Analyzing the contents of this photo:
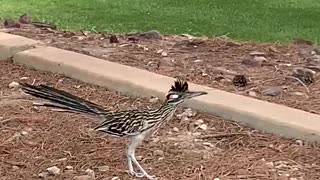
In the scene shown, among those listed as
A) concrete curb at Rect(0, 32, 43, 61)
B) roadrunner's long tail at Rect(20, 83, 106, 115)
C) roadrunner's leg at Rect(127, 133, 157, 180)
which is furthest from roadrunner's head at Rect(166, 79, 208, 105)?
concrete curb at Rect(0, 32, 43, 61)

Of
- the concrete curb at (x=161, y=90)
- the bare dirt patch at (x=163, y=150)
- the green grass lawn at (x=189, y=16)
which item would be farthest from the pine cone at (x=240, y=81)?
the green grass lawn at (x=189, y=16)

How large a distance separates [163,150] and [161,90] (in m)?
0.83

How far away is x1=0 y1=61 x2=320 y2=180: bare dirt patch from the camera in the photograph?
426 cm

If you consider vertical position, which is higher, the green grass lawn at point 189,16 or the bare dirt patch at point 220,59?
the bare dirt patch at point 220,59

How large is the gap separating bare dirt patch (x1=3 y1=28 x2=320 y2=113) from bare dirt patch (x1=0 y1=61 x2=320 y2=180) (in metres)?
0.64

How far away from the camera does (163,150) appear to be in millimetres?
4547

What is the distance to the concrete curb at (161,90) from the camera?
15.4 ft

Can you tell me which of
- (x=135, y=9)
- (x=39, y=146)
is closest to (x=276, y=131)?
(x=39, y=146)

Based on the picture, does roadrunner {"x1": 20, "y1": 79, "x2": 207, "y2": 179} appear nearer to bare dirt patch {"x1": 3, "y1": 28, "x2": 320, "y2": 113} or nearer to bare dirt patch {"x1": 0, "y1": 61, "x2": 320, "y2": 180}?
bare dirt patch {"x1": 0, "y1": 61, "x2": 320, "y2": 180}

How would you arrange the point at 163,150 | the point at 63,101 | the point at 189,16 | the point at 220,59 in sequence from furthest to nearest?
the point at 189,16 → the point at 220,59 → the point at 163,150 → the point at 63,101

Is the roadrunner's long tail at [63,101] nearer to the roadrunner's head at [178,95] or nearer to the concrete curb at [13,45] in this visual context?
the roadrunner's head at [178,95]

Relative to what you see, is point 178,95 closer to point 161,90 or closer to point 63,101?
point 63,101

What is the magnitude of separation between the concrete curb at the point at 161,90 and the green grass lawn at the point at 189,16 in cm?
317

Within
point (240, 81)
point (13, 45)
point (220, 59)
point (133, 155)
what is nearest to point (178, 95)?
point (133, 155)
